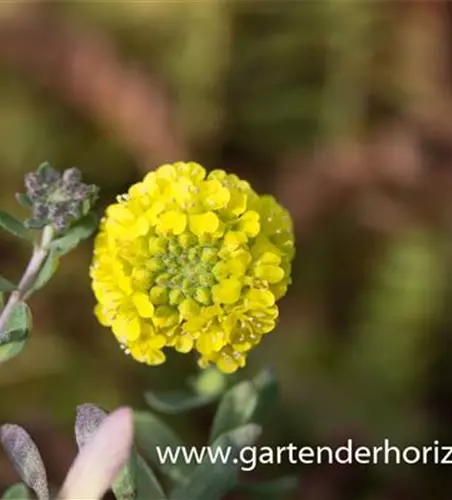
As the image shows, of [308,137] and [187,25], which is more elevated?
[187,25]

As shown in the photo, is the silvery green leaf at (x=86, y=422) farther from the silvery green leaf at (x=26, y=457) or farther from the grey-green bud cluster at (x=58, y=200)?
the grey-green bud cluster at (x=58, y=200)

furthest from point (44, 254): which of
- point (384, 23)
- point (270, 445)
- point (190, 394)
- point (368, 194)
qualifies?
point (384, 23)

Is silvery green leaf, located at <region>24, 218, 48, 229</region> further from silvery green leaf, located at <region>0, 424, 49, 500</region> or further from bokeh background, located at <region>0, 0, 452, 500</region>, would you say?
bokeh background, located at <region>0, 0, 452, 500</region>

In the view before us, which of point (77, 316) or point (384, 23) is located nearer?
point (77, 316)

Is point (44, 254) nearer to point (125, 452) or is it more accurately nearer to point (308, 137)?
point (125, 452)

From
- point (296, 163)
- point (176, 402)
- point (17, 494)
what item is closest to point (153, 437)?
point (176, 402)

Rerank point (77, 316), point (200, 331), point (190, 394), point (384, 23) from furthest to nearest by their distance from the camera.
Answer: point (384, 23) < point (77, 316) < point (190, 394) < point (200, 331)

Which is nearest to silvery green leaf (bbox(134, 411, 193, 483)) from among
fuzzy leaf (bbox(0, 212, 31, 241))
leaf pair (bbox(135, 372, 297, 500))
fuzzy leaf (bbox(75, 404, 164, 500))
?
leaf pair (bbox(135, 372, 297, 500))
